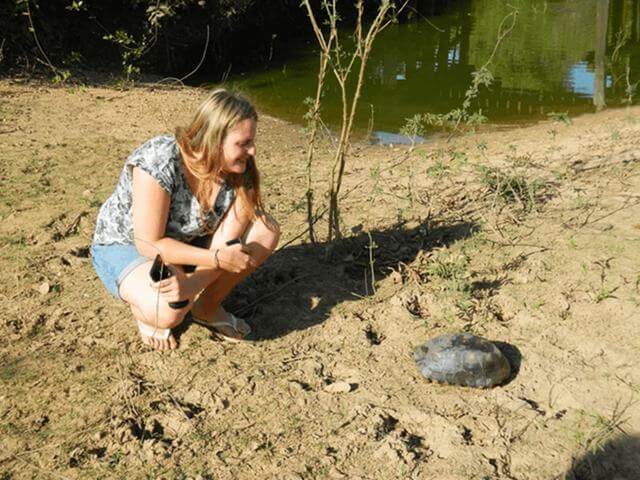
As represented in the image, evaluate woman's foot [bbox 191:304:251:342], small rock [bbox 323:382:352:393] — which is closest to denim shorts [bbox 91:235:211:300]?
woman's foot [bbox 191:304:251:342]

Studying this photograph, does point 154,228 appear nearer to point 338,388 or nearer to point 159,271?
point 159,271

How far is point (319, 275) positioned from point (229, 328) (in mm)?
744

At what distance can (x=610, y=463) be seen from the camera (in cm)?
281

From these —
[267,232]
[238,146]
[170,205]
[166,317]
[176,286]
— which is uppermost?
[238,146]

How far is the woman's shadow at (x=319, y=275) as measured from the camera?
374cm

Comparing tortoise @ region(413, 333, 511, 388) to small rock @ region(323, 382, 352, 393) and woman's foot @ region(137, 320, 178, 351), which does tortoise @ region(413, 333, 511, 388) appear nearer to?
small rock @ region(323, 382, 352, 393)

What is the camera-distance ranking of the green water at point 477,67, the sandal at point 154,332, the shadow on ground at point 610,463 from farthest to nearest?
the green water at point 477,67, the sandal at point 154,332, the shadow on ground at point 610,463

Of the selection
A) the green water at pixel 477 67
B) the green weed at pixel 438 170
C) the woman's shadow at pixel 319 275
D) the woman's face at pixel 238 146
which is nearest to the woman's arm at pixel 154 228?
the woman's face at pixel 238 146

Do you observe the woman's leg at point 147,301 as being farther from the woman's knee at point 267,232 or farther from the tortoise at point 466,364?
the tortoise at point 466,364

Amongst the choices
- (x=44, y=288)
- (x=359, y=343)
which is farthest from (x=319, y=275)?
(x=44, y=288)

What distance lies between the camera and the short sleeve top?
10.2ft

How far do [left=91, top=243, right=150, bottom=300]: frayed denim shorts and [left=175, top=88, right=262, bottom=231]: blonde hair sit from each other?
345 millimetres

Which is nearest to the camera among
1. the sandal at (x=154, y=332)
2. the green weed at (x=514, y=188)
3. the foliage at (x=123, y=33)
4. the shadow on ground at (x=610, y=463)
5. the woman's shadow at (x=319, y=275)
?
the shadow on ground at (x=610, y=463)

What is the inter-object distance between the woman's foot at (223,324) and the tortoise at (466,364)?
2.62 feet
